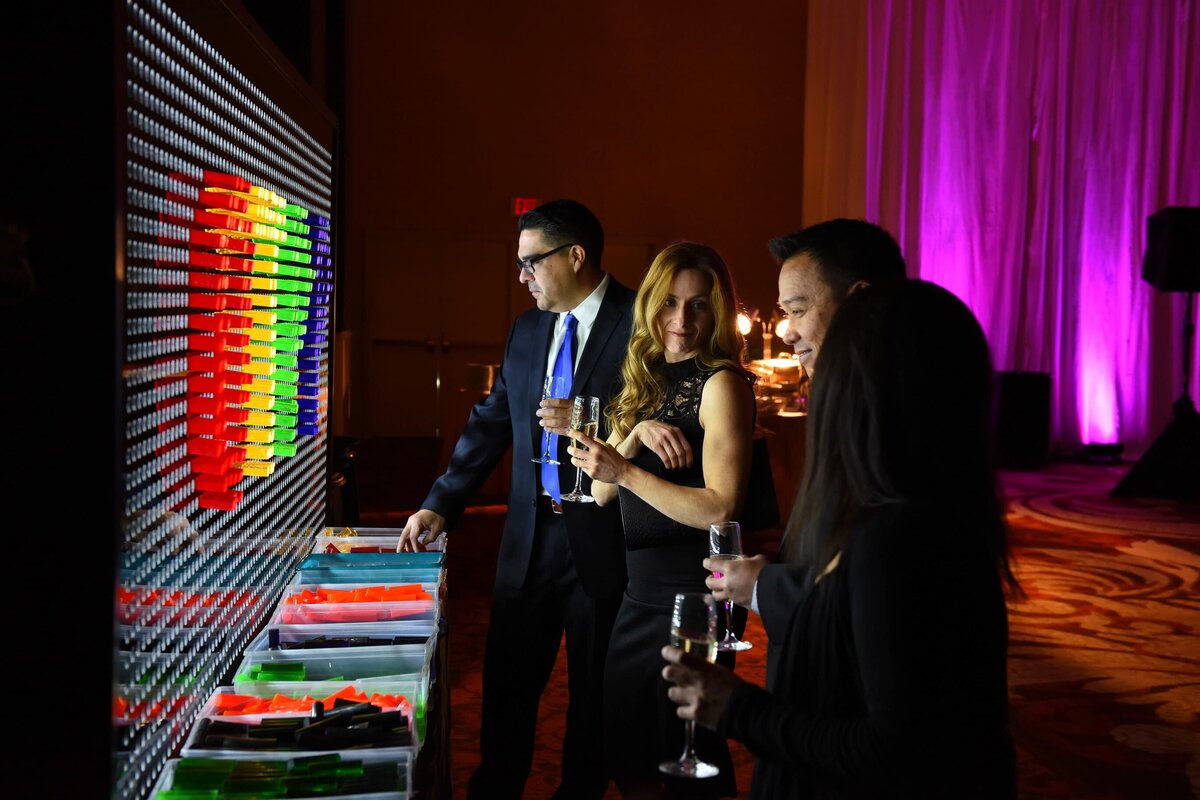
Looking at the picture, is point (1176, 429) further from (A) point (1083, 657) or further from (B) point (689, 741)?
(B) point (689, 741)

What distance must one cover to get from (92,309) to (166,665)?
57cm

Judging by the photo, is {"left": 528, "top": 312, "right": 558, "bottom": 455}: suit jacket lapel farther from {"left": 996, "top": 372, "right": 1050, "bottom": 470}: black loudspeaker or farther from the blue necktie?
{"left": 996, "top": 372, "right": 1050, "bottom": 470}: black loudspeaker

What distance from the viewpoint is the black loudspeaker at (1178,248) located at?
9211 millimetres

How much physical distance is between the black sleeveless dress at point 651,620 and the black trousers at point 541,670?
0.30m

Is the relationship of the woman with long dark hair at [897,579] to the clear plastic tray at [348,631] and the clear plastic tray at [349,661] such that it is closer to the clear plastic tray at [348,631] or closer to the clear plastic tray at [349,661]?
the clear plastic tray at [349,661]

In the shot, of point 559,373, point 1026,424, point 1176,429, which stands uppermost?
point 559,373

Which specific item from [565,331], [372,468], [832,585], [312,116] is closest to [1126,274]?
[372,468]

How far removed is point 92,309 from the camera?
1.15m

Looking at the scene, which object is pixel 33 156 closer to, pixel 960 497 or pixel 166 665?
pixel 166 665

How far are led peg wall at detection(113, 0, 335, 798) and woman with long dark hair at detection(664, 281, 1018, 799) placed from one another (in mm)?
711

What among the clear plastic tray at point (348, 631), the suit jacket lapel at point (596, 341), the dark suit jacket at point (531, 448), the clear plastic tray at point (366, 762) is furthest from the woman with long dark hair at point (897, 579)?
the suit jacket lapel at point (596, 341)

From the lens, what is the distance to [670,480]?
260 cm

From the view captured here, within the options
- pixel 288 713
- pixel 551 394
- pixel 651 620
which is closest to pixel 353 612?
pixel 288 713

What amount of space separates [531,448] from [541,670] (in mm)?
570
